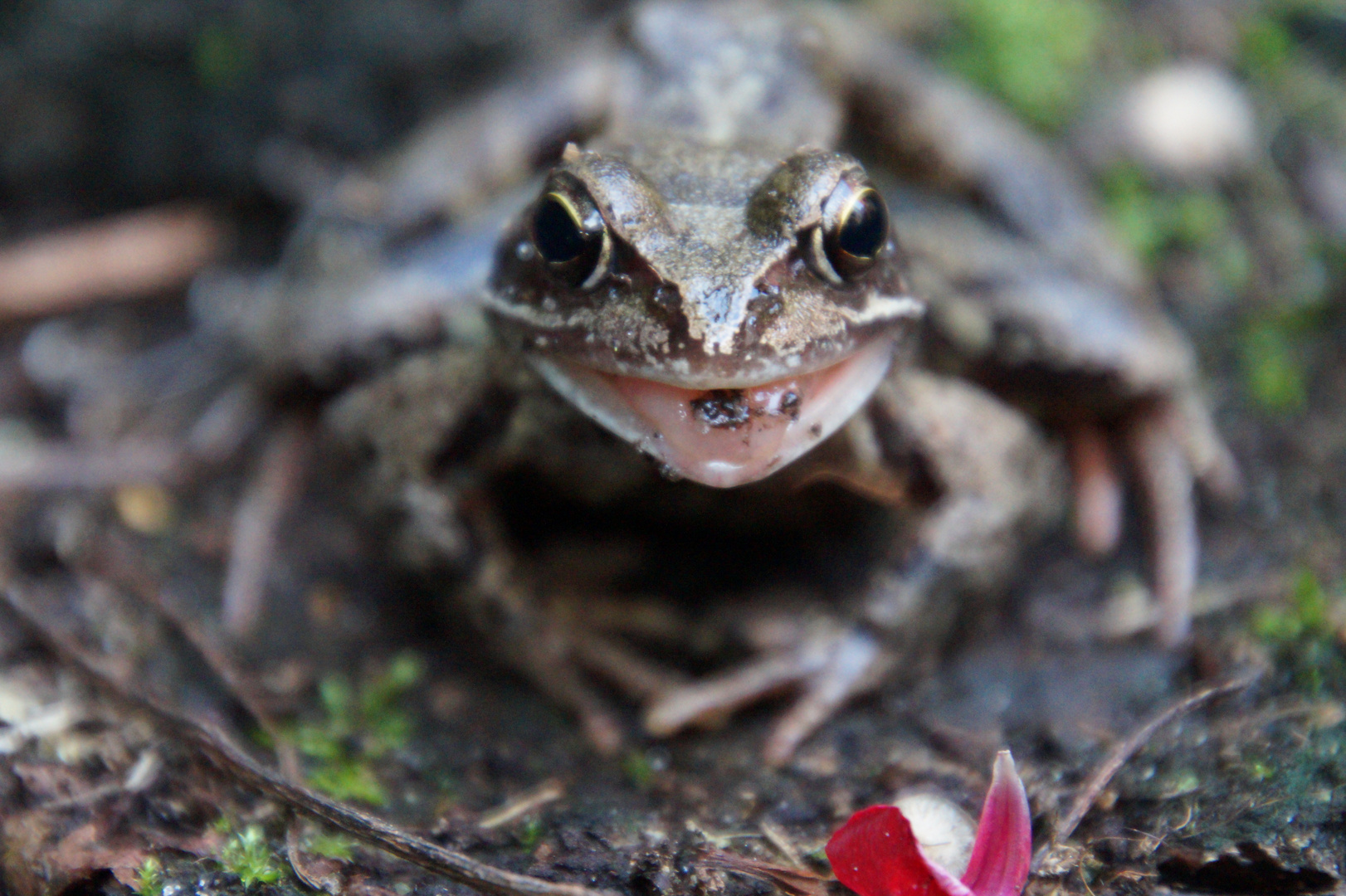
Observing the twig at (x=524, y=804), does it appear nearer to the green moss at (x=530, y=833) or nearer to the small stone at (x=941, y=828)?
the green moss at (x=530, y=833)

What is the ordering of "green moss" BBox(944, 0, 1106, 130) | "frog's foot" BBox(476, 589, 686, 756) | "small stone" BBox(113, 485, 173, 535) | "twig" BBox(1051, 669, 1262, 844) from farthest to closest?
"green moss" BBox(944, 0, 1106, 130)
"small stone" BBox(113, 485, 173, 535)
"frog's foot" BBox(476, 589, 686, 756)
"twig" BBox(1051, 669, 1262, 844)

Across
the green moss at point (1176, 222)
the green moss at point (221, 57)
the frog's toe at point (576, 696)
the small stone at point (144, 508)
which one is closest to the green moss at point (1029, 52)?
the green moss at point (1176, 222)

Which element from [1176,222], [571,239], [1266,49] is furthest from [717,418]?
[1266,49]

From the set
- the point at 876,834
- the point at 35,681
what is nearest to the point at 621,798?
the point at 876,834

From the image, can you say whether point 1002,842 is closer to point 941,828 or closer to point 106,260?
point 941,828

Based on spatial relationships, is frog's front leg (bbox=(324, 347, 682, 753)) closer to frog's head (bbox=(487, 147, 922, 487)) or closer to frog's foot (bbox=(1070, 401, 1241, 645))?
frog's head (bbox=(487, 147, 922, 487))

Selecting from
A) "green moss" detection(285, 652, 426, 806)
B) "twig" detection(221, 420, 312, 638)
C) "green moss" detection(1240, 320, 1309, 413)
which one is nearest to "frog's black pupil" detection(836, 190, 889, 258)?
"green moss" detection(285, 652, 426, 806)

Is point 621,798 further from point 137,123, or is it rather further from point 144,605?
point 137,123

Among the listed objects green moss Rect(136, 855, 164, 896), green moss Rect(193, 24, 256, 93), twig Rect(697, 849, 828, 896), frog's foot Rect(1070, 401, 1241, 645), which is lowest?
green moss Rect(136, 855, 164, 896)
